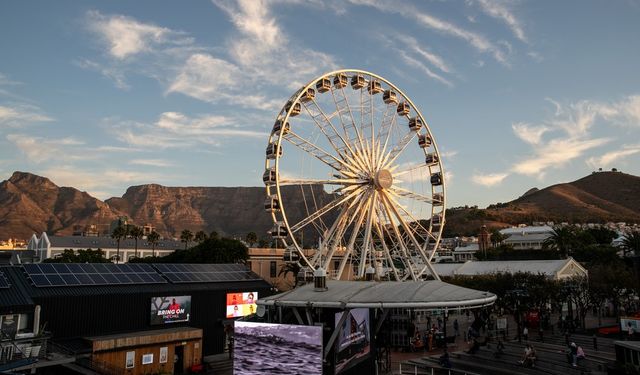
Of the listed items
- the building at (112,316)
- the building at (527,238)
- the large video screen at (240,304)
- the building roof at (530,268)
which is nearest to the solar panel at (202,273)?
the building at (112,316)

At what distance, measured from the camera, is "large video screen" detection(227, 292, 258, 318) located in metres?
38.2

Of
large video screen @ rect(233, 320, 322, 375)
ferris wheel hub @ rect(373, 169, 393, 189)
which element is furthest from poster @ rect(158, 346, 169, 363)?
ferris wheel hub @ rect(373, 169, 393, 189)

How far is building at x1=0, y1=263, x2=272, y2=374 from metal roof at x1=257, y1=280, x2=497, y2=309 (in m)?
11.5

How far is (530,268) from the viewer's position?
62.6m

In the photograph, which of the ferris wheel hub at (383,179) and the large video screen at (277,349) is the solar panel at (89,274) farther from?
the ferris wheel hub at (383,179)

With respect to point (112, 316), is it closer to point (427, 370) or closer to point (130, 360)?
point (130, 360)

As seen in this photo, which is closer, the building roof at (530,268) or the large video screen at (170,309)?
the large video screen at (170,309)

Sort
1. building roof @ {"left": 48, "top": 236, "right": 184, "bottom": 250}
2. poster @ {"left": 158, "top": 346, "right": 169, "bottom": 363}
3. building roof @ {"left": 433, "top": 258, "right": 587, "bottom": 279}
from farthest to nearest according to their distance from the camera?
building roof @ {"left": 48, "top": 236, "right": 184, "bottom": 250}, building roof @ {"left": 433, "top": 258, "right": 587, "bottom": 279}, poster @ {"left": 158, "top": 346, "right": 169, "bottom": 363}

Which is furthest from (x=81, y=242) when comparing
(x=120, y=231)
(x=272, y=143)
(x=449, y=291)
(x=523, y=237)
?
(x=449, y=291)

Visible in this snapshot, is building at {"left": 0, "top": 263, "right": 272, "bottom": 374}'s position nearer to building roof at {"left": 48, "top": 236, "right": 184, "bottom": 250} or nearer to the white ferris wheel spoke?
the white ferris wheel spoke

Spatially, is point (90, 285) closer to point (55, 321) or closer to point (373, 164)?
point (55, 321)

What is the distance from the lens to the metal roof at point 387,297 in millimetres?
21109

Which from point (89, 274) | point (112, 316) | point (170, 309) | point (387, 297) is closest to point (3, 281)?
point (89, 274)

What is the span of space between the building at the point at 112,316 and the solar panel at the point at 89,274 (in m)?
0.06
